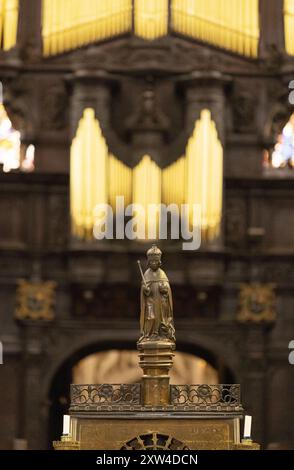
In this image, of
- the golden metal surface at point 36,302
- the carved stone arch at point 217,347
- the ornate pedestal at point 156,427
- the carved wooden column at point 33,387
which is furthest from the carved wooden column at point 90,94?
the ornate pedestal at point 156,427

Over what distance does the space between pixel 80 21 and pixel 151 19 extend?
1.22 meters

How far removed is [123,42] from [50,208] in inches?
125

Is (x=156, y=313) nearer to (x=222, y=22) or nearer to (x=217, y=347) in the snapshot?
(x=217, y=347)

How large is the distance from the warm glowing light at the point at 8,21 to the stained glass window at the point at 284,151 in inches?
195

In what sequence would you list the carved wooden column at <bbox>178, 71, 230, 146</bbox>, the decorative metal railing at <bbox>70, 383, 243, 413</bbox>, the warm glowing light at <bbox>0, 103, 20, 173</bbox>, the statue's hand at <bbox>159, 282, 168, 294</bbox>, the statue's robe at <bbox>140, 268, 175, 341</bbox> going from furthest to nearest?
the warm glowing light at <bbox>0, 103, 20, 173</bbox> < the carved wooden column at <bbox>178, 71, 230, 146</bbox> < the statue's hand at <bbox>159, 282, 168, 294</bbox> < the statue's robe at <bbox>140, 268, 175, 341</bbox> < the decorative metal railing at <bbox>70, 383, 243, 413</bbox>

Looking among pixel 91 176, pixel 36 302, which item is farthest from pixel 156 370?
pixel 36 302

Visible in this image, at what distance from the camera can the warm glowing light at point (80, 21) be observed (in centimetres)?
2972

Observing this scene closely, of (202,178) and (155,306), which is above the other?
(202,178)

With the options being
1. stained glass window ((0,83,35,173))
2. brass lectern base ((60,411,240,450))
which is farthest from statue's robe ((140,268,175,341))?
stained glass window ((0,83,35,173))

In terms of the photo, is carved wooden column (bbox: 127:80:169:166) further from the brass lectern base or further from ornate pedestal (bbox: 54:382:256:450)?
the brass lectern base

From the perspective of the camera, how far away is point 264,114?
2988 cm

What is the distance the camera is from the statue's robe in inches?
674

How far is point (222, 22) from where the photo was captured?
29.8 m
